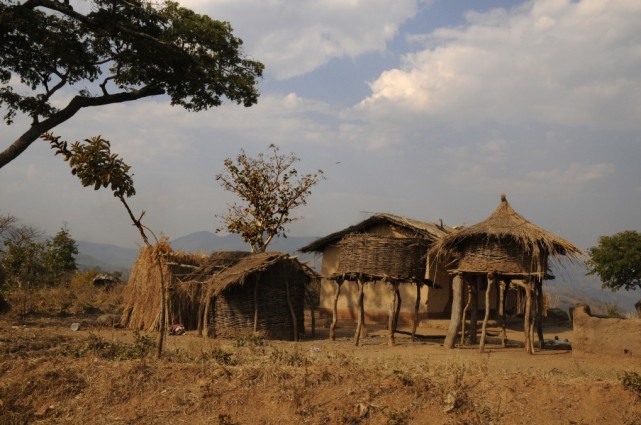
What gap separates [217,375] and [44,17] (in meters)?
12.6

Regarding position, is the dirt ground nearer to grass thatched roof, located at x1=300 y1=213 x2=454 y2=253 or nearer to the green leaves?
the green leaves

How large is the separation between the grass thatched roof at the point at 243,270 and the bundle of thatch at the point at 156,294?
163 cm

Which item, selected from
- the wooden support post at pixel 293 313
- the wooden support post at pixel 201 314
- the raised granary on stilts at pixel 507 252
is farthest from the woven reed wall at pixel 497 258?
the wooden support post at pixel 201 314

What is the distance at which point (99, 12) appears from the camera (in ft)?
55.0

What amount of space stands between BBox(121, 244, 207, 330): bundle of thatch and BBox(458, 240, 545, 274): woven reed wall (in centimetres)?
742

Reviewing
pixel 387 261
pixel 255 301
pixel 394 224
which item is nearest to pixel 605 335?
pixel 387 261

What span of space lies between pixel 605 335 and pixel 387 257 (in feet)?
15.8

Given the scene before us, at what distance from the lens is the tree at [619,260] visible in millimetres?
26000

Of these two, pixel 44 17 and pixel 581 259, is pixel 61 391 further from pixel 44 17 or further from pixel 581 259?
pixel 44 17

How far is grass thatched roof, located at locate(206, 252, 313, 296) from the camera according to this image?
1445 centimetres

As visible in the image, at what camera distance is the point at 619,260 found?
26344 mm

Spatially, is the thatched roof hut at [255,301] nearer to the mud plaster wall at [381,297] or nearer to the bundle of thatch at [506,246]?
the bundle of thatch at [506,246]

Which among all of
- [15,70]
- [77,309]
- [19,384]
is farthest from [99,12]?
[19,384]

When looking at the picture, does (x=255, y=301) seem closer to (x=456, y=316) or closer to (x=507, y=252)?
(x=456, y=316)
